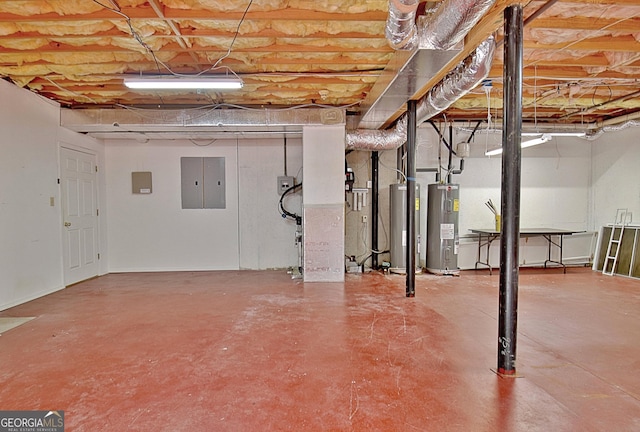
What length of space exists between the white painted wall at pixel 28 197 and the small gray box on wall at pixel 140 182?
51.4 inches

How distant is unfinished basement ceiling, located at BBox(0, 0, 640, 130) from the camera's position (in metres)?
2.71

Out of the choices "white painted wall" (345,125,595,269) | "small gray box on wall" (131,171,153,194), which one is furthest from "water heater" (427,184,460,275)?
"small gray box on wall" (131,171,153,194)

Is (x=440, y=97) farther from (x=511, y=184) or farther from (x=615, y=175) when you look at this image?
(x=615, y=175)

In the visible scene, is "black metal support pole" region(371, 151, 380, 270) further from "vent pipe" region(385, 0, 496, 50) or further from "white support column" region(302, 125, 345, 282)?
"vent pipe" region(385, 0, 496, 50)

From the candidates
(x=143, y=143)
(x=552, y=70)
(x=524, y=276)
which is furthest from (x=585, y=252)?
(x=143, y=143)

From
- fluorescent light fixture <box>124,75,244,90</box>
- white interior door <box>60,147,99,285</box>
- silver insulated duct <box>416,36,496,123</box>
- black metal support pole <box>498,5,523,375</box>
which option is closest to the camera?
black metal support pole <box>498,5,523,375</box>

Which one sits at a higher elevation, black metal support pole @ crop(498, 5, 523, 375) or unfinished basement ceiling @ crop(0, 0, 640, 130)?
unfinished basement ceiling @ crop(0, 0, 640, 130)

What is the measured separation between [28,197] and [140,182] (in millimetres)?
1884

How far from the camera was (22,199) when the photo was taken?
4.18m

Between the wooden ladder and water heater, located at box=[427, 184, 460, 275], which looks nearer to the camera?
water heater, located at box=[427, 184, 460, 275]

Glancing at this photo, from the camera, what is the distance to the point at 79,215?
211 inches

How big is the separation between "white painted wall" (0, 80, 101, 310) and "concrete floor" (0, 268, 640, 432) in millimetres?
378

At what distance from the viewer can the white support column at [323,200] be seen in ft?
16.9

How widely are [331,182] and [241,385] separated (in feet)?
11.4
